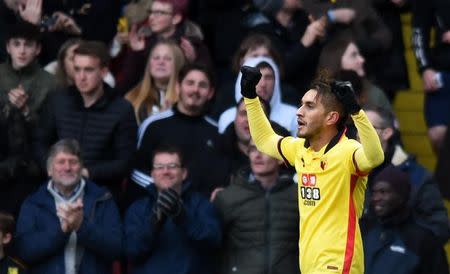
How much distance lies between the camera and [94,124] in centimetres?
1255

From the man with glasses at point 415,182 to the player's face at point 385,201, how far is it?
100 mm

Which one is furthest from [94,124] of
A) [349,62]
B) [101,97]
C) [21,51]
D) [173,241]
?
[349,62]

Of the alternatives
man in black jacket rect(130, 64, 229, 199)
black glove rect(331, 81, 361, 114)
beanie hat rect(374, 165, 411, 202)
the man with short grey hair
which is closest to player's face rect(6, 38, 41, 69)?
man in black jacket rect(130, 64, 229, 199)

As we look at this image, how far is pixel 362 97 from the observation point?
1288cm

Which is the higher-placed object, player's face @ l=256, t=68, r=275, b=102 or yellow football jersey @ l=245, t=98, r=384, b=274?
player's face @ l=256, t=68, r=275, b=102

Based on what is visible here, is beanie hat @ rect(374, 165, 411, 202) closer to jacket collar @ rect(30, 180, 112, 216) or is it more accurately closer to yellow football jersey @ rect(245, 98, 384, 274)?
yellow football jersey @ rect(245, 98, 384, 274)

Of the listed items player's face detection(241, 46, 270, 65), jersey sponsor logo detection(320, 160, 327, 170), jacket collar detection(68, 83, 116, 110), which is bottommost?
jersey sponsor logo detection(320, 160, 327, 170)

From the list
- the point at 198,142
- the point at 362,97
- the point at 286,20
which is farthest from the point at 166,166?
the point at 286,20

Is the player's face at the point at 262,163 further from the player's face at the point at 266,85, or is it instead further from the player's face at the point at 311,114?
the player's face at the point at 311,114

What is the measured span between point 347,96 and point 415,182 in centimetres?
303

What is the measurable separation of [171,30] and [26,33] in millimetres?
1454

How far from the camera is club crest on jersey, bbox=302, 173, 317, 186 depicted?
984 cm

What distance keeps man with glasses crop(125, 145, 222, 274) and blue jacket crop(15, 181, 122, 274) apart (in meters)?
0.15

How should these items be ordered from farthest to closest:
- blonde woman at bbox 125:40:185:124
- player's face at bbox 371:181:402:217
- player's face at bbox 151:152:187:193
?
1. blonde woman at bbox 125:40:185:124
2. player's face at bbox 151:152:187:193
3. player's face at bbox 371:181:402:217
